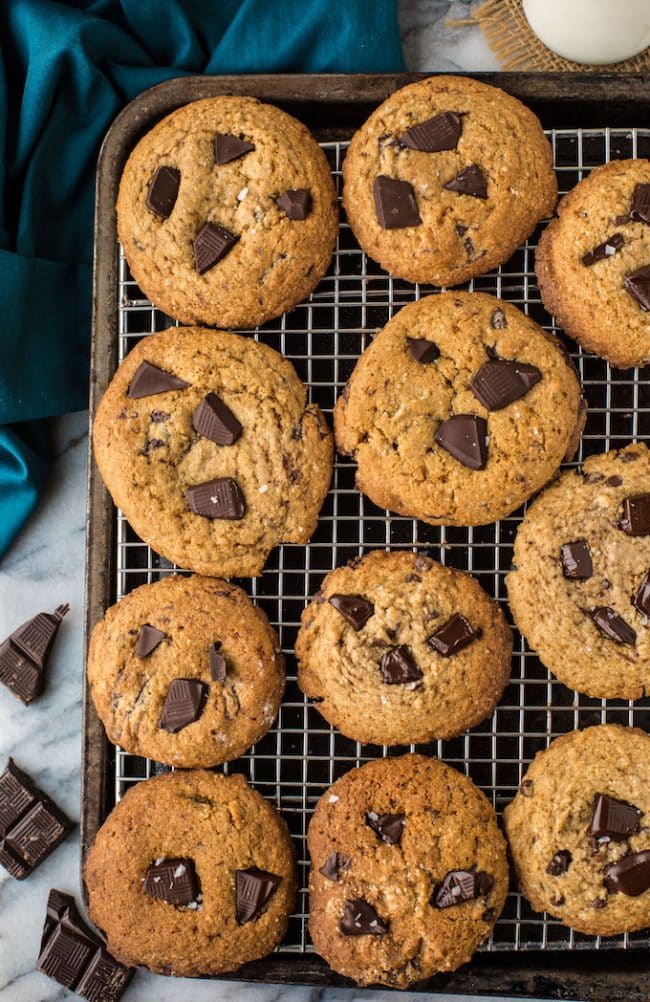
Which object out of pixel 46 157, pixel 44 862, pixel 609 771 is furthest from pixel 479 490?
pixel 44 862

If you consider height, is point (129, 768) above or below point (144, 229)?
below

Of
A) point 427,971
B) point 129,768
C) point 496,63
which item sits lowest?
point 427,971

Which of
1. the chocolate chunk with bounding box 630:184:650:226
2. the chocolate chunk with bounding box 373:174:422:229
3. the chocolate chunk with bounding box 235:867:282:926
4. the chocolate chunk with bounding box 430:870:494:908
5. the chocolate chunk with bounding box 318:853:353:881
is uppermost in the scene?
the chocolate chunk with bounding box 373:174:422:229

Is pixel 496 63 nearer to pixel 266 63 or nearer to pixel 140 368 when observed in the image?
pixel 266 63

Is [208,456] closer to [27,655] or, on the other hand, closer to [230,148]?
[230,148]

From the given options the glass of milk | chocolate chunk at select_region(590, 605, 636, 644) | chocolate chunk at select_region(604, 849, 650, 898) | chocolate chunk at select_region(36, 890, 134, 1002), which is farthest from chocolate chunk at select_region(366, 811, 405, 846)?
the glass of milk

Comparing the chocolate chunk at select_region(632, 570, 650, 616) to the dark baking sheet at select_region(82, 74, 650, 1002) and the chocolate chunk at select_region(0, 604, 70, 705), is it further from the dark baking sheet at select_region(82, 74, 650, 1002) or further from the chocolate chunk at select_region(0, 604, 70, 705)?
the chocolate chunk at select_region(0, 604, 70, 705)

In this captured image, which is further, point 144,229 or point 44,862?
point 44,862
